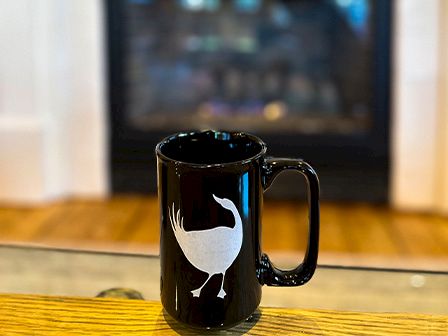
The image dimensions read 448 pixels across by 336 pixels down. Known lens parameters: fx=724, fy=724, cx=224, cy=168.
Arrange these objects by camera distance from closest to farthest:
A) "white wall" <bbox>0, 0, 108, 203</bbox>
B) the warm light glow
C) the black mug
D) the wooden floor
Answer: the black mug, the wooden floor, "white wall" <bbox>0, 0, 108, 203</bbox>, the warm light glow

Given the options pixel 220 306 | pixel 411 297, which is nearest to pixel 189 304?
pixel 220 306

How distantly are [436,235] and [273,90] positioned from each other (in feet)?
2.40

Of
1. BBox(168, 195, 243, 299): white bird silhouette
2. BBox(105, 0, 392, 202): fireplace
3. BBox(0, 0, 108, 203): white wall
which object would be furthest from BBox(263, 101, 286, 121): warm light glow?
BBox(168, 195, 243, 299): white bird silhouette

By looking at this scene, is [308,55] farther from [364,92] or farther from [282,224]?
[282,224]

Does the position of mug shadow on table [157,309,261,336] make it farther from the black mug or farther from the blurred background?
the blurred background

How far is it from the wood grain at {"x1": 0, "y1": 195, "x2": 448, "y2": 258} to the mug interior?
126 cm

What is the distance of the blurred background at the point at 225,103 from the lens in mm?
2250

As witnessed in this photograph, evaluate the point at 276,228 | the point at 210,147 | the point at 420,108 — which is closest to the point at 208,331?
the point at 210,147

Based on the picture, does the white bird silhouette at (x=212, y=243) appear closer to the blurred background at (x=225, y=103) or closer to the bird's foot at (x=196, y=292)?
the bird's foot at (x=196, y=292)

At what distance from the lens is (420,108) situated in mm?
2277

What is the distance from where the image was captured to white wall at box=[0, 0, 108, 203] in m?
2.31

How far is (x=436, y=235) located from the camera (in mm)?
2145

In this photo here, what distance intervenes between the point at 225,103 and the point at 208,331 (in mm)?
1798

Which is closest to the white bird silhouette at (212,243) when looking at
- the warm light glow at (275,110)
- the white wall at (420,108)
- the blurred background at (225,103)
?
the blurred background at (225,103)
